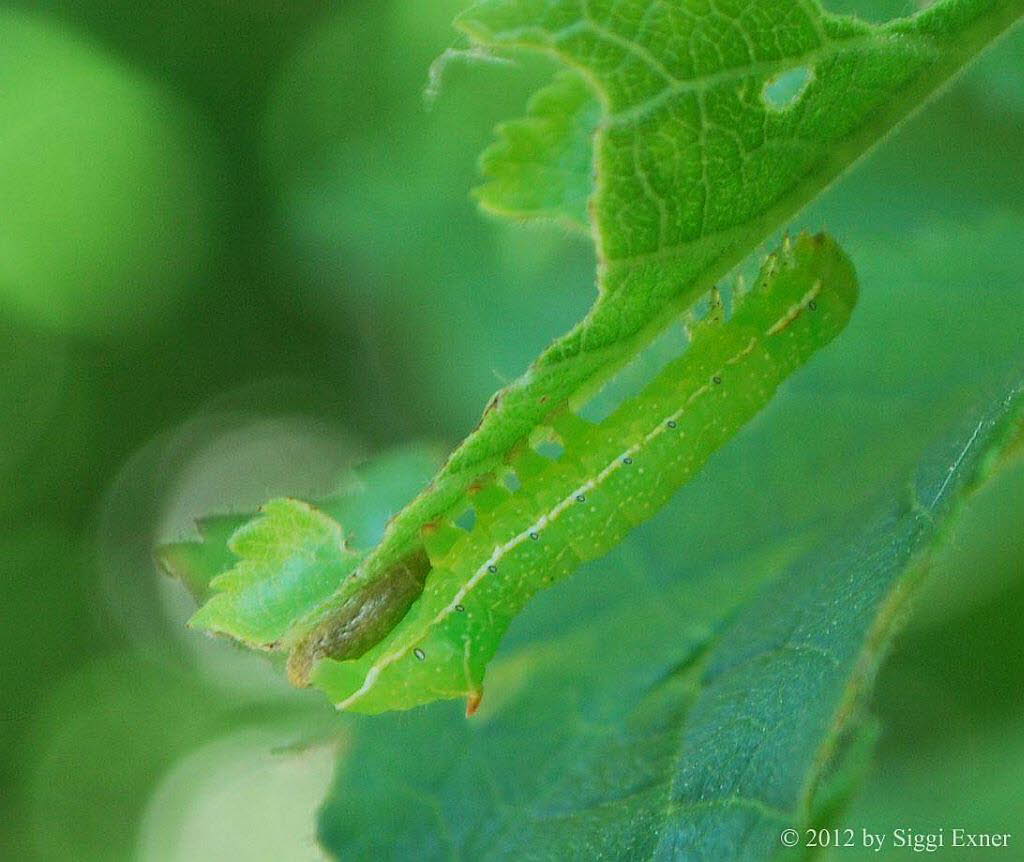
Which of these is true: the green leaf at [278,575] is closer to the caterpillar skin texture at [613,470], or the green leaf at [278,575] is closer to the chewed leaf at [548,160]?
the caterpillar skin texture at [613,470]

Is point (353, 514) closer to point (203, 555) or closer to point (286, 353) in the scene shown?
point (203, 555)

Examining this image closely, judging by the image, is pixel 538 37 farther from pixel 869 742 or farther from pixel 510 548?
pixel 510 548

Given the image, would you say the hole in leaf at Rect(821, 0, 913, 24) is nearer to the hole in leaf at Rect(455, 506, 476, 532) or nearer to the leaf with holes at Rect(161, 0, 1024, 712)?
the leaf with holes at Rect(161, 0, 1024, 712)

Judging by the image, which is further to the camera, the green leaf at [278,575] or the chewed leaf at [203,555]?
the chewed leaf at [203,555]

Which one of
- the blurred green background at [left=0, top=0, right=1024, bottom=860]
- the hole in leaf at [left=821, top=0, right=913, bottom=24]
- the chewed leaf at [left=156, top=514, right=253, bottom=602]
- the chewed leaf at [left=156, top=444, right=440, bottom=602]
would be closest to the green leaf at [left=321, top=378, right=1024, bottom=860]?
the blurred green background at [left=0, top=0, right=1024, bottom=860]

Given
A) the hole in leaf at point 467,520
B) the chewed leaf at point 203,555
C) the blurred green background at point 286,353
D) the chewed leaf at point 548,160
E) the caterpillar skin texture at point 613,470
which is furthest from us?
the blurred green background at point 286,353

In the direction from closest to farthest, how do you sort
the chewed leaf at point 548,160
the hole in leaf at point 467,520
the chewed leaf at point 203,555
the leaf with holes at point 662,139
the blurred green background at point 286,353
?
1. the leaf with holes at point 662,139
2. the chewed leaf at point 548,160
3. the chewed leaf at point 203,555
4. the hole in leaf at point 467,520
5. the blurred green background at point 286,353

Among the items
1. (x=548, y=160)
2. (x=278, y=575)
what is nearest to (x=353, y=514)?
(x=278, y=575)

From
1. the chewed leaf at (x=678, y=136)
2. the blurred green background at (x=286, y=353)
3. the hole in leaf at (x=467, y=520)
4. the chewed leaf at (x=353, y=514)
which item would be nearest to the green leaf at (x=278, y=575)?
the chewed leaf at (x=353, y=514)
